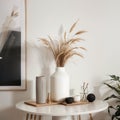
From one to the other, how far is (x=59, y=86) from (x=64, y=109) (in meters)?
0.30

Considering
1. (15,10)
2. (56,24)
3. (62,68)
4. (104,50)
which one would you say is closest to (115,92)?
(104,50)

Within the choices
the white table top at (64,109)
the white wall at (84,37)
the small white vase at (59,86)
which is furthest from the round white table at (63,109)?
the white wall at (84,37)

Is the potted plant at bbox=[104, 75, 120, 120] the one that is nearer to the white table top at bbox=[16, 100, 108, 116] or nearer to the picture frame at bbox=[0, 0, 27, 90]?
the white table top at bbox=[16, 100, 108, 116]

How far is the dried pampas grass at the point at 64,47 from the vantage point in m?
2.25

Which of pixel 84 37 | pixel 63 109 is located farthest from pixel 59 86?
pixel 84 37

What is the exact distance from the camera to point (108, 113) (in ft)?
8.16

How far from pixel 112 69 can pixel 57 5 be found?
32.2 inches

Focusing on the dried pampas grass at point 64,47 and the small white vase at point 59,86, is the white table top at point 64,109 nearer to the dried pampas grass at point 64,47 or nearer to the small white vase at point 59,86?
the small white vase at point 59,86

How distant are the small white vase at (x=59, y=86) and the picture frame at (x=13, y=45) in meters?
0.38

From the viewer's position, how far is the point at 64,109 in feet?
6.28

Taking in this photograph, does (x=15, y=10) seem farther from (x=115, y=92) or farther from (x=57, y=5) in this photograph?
(x=115, y=92)

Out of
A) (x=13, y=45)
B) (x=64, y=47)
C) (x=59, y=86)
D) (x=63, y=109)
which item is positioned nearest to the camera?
(x=63, y=109)

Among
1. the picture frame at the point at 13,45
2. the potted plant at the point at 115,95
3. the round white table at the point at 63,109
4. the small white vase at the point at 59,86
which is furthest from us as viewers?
the picture frame at the point at 13,45

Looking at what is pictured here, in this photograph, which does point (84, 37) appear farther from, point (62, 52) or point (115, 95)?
point (115, 95)
